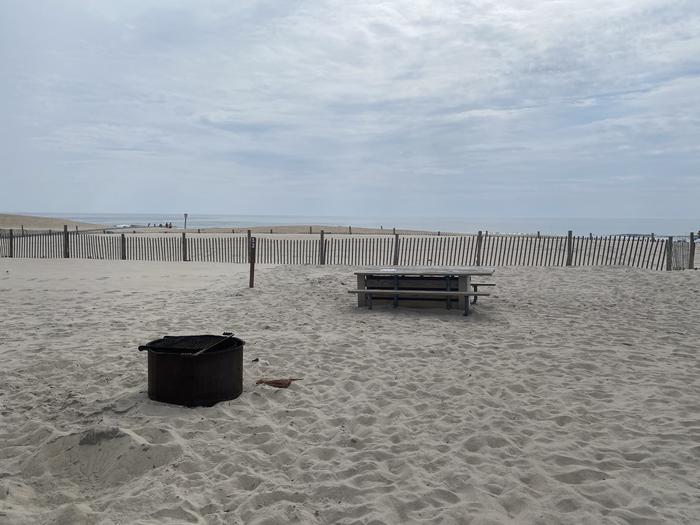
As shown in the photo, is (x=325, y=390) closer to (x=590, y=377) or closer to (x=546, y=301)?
(x=590, y=377)

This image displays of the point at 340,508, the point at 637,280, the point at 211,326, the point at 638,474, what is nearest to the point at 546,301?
the point at 637,280

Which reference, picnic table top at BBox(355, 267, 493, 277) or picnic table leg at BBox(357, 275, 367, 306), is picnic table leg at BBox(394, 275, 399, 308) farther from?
picnic table leg at BBox(357, 275, 367, 306)

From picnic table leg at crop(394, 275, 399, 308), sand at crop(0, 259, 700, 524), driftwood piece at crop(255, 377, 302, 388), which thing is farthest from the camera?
picnic table leg at crop(394, 275, 399, 308)

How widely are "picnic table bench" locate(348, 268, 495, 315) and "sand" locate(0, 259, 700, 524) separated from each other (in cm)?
83

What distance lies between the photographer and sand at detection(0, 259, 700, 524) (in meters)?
3.10

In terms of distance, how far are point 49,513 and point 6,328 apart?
5.26m

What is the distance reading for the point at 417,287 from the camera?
9.23 m

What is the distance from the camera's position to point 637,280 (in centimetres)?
1217

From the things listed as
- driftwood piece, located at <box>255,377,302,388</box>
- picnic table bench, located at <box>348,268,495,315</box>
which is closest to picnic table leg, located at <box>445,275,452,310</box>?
picnic table bench, located at <box>348,268,495,315</box>

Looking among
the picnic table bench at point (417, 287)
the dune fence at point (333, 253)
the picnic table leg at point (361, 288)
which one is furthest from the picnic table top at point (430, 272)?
the dune fence at point (333, 253)

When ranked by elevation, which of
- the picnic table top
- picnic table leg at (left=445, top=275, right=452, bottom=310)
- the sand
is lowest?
the sand

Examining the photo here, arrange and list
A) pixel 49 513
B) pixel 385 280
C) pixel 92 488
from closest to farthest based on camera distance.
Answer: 1. pixel 49 513
2. pixel 92 488
3. pixel 385 280

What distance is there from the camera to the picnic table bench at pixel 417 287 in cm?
884

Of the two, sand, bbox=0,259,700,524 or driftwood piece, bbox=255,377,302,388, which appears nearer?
sand, bbox=0,259,700,524
